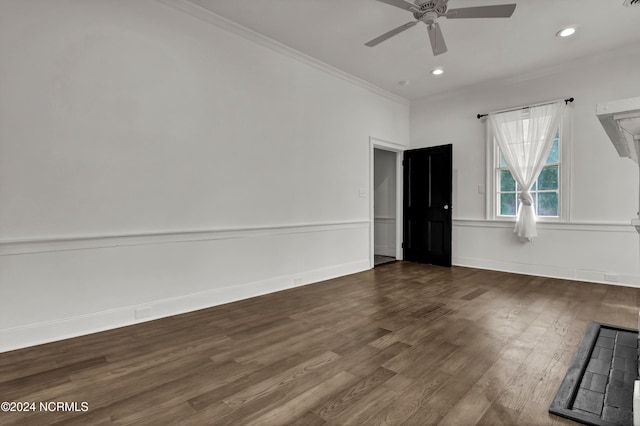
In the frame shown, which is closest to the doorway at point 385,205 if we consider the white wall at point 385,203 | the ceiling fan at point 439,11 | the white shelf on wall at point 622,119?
the white wall at point 385,203

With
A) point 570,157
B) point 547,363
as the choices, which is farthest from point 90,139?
point 570,157

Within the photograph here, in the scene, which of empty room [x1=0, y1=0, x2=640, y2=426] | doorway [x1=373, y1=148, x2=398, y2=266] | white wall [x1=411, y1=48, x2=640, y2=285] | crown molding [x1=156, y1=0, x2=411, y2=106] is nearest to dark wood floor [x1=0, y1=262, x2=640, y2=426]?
empty room [x1=0, y1=0, x2=640, y2=426]

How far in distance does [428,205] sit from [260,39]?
379cm

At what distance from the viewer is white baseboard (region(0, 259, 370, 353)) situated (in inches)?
97.9

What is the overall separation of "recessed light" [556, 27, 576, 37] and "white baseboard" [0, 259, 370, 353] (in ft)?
13.2

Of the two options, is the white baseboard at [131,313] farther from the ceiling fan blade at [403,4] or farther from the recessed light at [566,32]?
the recessed light at [566,32]

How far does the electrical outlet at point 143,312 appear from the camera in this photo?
2990 millimetres

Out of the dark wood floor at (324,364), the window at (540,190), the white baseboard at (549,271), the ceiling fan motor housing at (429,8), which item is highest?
the ceiling fan motor housing at (429,8)

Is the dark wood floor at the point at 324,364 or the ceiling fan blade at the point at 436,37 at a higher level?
the ceiling fan blade at the point at 436,37

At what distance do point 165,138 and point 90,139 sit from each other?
60 centimetres

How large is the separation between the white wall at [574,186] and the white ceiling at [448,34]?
275mm

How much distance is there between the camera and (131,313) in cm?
296

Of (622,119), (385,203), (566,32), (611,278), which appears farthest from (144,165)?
(611,278)

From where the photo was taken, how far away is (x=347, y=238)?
511 cm
